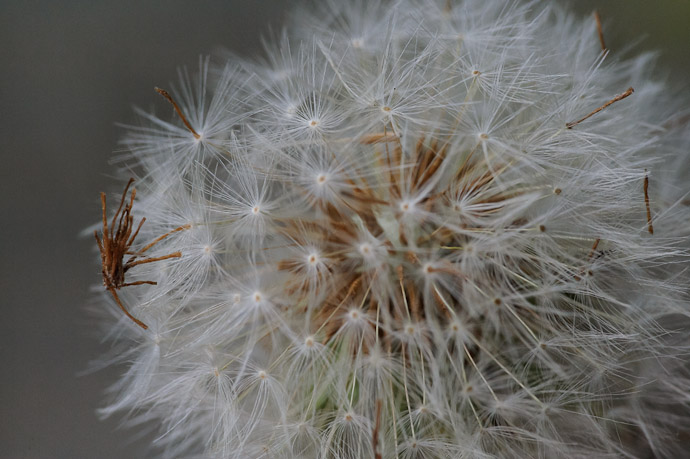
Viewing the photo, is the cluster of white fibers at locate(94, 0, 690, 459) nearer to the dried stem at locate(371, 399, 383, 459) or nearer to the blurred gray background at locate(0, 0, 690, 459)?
the dried stem at locate(371, 399, 383, 459)

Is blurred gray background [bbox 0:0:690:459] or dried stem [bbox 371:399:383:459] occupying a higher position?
blurred gray background [bbox 0:0:690:459]

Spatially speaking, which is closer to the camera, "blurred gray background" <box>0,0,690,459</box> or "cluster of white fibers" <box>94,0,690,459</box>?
"cluster of white fibers" <box>94,0,690,459</box>

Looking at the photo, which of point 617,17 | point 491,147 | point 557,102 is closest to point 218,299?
point 491,147

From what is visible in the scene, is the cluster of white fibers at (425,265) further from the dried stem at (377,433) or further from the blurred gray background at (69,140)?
the blurred gray background at (69,140)

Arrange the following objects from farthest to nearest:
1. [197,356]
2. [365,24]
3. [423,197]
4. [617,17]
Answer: [617,17] → [365,24] → [197,356] → [423,197]

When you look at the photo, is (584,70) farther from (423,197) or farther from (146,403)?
(146,403)

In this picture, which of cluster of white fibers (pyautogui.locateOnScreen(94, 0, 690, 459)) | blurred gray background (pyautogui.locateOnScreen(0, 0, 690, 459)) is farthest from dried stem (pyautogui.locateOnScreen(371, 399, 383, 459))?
blurred gray background (pyautogui.locateOnScreen(0, 0, 690, 459))

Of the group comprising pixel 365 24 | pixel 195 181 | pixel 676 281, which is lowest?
pixel 676 281

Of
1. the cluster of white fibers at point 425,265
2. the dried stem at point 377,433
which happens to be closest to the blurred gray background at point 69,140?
the cluster of white fibers at point 425,265
